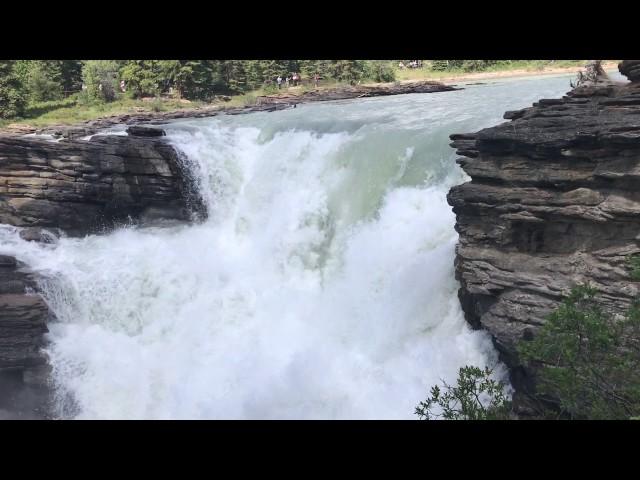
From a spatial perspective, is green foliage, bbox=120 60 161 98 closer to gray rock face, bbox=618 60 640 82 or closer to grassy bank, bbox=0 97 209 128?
grassy bank, bbox=0 97 209 128

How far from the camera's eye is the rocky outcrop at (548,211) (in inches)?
364

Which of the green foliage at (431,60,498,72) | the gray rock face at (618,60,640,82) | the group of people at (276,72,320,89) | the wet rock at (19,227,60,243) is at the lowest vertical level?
the wet rock at (19,227,60,243)

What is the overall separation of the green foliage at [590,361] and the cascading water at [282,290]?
15.0ft

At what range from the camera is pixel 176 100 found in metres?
39.0

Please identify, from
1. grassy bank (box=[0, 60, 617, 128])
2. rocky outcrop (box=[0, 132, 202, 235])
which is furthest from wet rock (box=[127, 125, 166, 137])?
grassy bank (box=[0, 60, 617, 128])

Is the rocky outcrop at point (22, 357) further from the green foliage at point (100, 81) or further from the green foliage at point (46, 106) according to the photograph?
the green foliage at point (100, 81)

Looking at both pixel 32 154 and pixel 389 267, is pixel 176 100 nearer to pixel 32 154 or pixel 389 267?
pixel 32 154

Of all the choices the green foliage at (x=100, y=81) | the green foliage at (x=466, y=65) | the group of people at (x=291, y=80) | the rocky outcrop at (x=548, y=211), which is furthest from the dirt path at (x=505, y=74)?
the rocky outcrop at (x=548, y=211)

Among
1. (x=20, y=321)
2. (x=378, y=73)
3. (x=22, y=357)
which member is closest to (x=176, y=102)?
(x=378, y=73)

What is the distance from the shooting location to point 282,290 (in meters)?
15.2

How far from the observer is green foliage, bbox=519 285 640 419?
616cm

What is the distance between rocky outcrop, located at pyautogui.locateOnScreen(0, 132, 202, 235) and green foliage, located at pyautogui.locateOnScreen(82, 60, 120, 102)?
24867 mm

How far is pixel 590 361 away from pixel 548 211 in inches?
156

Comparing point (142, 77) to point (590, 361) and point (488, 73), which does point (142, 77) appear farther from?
point (590, 361)
